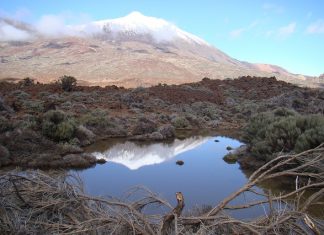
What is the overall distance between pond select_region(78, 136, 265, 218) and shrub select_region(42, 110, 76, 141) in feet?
2.92

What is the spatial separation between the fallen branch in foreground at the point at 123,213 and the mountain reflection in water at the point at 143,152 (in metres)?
6.35

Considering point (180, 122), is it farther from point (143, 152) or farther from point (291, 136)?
point (291, 136)

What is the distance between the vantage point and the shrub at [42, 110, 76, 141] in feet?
41.0

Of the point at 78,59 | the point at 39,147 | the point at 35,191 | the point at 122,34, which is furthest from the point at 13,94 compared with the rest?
the point at 122,34

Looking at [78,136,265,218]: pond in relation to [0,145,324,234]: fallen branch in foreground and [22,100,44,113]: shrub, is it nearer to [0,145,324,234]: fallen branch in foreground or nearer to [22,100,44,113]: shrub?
[0,145,324,234]: fallen branch in foreground

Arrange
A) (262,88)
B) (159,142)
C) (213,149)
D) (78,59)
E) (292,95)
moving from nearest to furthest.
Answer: (213,149) < (159,142) < (292,95) < (262,88) < (78,59)

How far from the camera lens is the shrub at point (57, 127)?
12508mm

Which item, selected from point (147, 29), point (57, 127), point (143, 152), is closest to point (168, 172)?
point (143, 152)

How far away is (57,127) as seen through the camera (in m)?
12.7

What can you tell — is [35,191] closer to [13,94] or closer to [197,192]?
[197,192]

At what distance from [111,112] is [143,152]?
9.45m

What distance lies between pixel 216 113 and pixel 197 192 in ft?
57.0

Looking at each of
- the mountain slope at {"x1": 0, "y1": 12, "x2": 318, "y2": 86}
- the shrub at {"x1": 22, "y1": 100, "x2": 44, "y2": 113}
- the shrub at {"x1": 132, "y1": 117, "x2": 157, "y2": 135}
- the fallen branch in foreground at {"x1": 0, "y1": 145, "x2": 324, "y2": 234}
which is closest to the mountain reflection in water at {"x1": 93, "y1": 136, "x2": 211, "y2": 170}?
the shrub at {"x1": 132, "y1": 117, "x2": 157, "y2": 135}

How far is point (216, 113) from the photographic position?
25.0 m
